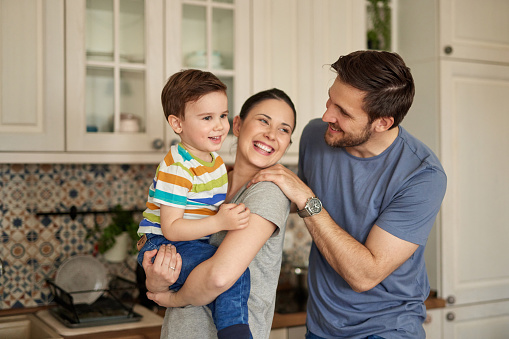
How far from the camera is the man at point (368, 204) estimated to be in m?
1.64

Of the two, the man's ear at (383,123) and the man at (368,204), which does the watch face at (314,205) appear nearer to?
the man at (368,204)

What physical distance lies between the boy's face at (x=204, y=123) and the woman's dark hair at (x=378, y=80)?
424mm

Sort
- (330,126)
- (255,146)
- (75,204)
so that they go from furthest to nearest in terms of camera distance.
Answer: (75,204), (330,126), (255,146)

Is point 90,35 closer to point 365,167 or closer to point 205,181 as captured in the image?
point 205,181

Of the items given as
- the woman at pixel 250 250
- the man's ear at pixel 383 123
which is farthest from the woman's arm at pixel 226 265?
the man's ear at pixel 383 123

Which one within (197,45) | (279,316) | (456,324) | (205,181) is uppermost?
(197,45)

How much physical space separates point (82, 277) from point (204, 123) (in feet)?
3.95

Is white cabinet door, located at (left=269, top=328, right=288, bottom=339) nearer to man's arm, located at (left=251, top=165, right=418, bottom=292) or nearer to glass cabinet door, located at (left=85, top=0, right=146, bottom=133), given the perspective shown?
man's arm, located at (left=251, top=165, right=418, bottom=292)

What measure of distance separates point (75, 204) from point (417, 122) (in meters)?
1.68

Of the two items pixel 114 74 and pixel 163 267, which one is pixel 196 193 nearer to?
pixel 163 267

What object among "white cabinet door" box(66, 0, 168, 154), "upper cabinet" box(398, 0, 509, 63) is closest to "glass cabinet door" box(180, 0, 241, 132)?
"white cabinet door" box(66, 0, 168, 154)

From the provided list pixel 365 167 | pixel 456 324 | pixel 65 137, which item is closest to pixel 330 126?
pixel 365 167

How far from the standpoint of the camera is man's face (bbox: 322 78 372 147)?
5.46 feet

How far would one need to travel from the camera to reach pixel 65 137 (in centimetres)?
207
